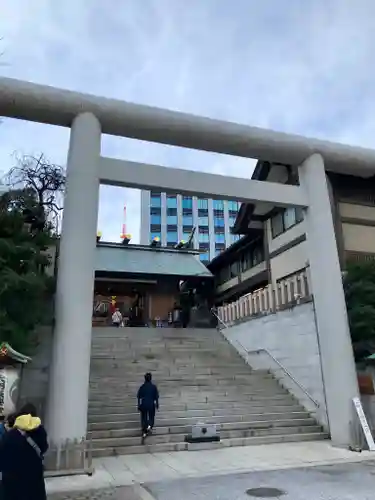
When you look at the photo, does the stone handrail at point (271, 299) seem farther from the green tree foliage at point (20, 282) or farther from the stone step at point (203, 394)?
the green tree foliage at point (20, 282)

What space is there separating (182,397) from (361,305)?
18.1 feet

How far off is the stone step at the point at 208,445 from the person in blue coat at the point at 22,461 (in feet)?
17.9

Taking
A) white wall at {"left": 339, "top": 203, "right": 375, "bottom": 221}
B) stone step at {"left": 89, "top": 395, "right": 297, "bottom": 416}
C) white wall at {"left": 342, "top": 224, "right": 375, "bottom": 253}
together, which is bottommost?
stone step at {"left": 89, "top": 395, "right": 297, "bottom": 416}

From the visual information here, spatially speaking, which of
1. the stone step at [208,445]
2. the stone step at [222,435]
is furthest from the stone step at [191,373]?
the stone step at [208,445]

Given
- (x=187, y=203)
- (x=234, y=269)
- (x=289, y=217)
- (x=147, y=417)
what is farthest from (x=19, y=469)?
(x=187, y=203)

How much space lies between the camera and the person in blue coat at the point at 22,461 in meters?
3.96

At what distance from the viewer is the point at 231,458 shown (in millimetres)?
8812

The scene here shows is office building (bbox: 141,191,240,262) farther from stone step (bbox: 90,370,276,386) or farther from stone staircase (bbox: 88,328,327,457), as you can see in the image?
stone step (bbox: 90,370,276,386)

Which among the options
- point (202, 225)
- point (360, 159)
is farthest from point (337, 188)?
point (202, 225)

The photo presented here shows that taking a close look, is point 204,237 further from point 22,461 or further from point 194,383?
point 22,461

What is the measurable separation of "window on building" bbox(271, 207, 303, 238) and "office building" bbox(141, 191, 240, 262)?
57.8 meters

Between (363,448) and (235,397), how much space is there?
3767 mm

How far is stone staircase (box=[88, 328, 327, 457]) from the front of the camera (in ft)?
33.5

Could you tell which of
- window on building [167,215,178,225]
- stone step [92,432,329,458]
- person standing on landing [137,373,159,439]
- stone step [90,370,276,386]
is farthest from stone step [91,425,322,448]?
window on building [167,215,178,225]
